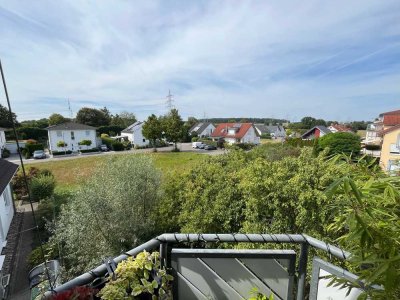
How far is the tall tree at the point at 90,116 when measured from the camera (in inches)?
1865

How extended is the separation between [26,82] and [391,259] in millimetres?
2873

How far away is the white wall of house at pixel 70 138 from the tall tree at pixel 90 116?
1504cm

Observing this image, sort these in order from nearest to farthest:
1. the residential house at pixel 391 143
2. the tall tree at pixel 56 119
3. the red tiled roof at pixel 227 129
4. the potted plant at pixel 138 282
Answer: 1. the potted plant at pixel 138 282
2. the residential house at pixel 391 143
3. the red tiled roof at pixel 227 129
4. the tall tree at pixel 56 119

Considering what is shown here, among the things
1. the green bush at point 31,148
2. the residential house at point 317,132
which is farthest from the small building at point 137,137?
the residential house at point 317,132

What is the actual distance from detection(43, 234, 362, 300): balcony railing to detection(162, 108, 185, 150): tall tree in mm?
28495

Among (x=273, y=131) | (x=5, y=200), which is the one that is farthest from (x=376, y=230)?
(x=273, y=131)

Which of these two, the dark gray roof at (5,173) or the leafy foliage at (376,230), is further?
the dark gray roof at (5,173)

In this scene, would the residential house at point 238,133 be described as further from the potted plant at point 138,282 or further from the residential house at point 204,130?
the potted plant at point 138,282

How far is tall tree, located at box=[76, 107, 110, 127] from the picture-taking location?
47359 millimetres

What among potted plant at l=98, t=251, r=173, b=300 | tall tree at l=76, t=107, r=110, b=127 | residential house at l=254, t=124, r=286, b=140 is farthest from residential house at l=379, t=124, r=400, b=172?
tall tree at l=76, t=107, r=110, b=127

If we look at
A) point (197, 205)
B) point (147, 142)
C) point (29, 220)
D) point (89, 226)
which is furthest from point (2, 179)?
point (147, 142)

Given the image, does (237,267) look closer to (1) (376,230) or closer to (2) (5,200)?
(1) (376,230)

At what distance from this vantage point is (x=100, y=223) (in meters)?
6.10

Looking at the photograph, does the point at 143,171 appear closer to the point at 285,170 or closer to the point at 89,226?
the point at 89,226
